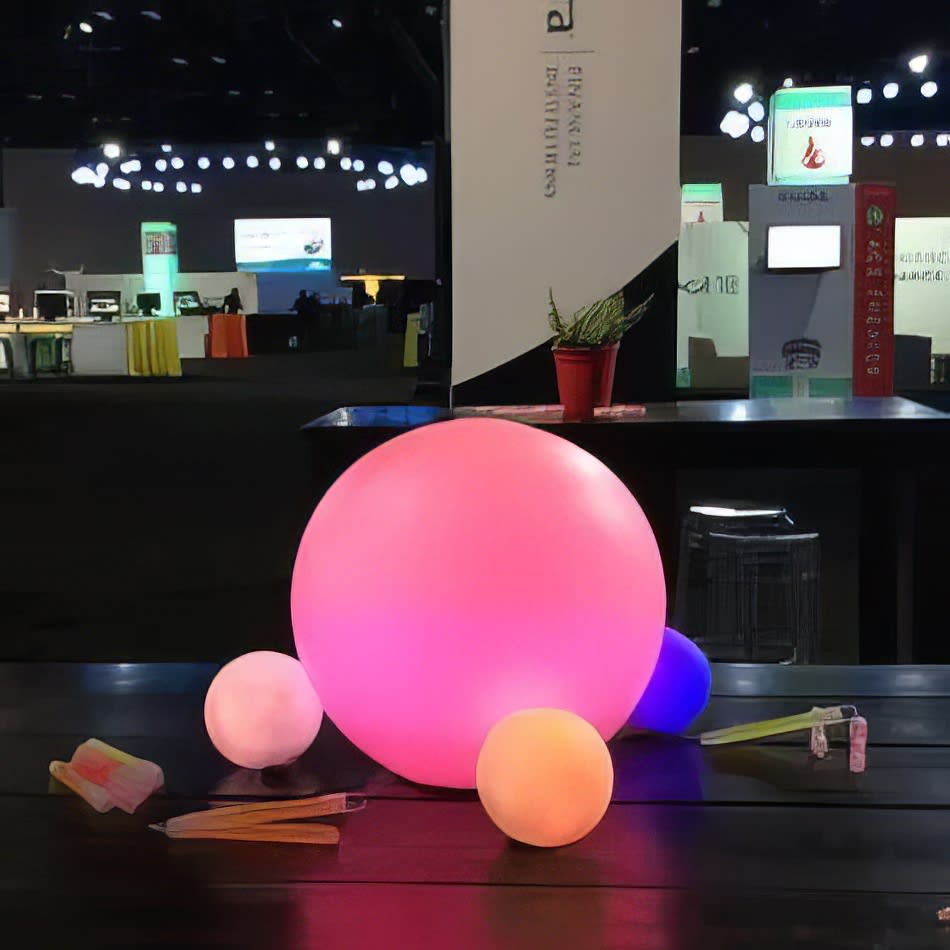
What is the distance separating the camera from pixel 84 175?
17188mm

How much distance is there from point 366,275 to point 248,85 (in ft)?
17.5

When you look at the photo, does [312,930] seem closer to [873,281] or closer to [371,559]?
[371,559]

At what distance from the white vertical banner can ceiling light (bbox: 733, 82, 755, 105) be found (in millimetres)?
6672

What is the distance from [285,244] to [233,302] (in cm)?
161

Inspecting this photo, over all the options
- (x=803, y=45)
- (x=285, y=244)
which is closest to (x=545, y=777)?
(x=803, y=45)

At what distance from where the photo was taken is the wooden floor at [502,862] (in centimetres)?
81

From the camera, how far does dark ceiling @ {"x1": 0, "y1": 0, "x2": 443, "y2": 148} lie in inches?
425

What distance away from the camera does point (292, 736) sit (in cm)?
109

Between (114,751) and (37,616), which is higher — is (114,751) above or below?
above

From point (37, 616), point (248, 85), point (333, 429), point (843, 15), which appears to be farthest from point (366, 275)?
point (333, 429)

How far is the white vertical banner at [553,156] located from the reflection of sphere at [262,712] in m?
3.19

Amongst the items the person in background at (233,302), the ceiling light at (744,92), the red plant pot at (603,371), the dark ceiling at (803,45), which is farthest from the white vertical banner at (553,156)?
the person in background at (233,302)

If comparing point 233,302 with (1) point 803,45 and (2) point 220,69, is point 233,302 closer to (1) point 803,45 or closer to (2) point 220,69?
(2) point 220,69

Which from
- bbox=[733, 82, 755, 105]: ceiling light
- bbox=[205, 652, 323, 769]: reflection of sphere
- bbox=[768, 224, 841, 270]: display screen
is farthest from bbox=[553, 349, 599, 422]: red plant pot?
bbox=[733, 82, 755, 105]: ceiling light
